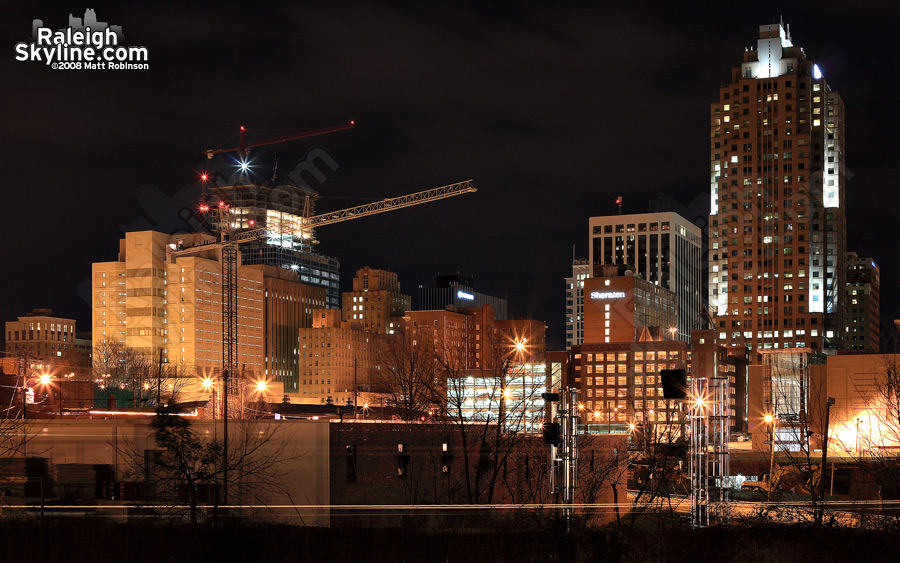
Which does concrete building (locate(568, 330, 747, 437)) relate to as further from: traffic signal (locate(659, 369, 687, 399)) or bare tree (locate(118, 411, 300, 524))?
traffic signal (locate(659, 369, 687, 399))

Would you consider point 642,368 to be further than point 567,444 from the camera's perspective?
Yes

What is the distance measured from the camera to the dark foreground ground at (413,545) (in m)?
25.8

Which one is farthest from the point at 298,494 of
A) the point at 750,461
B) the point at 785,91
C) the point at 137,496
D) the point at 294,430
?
the point at 785,91

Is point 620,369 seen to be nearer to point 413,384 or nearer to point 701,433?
point 413,384

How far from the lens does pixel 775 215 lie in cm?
17888

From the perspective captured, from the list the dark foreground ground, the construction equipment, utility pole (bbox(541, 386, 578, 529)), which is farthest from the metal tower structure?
the construction equipment

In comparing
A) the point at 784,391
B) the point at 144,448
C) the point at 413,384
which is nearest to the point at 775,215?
the point at 784,391

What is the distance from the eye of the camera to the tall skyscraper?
177m

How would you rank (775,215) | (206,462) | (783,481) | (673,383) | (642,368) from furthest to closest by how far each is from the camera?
(642,368), (775,215), (783,481), (206,462), (673,383)

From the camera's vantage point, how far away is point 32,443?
35.9m

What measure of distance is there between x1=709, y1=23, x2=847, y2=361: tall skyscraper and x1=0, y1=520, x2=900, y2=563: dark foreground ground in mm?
155051

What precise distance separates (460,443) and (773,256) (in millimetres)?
143116

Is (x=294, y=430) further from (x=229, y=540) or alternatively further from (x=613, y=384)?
(x=613, y=384)

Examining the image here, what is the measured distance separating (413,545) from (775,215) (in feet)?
535
